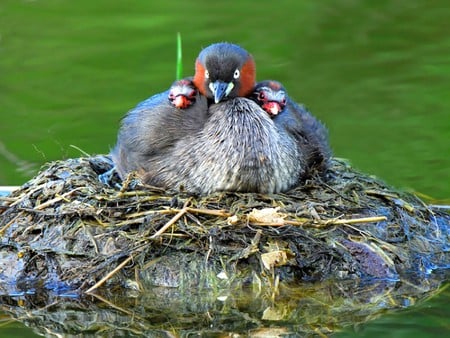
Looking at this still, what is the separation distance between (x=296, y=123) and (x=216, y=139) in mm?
764

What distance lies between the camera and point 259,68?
1434 centimetres

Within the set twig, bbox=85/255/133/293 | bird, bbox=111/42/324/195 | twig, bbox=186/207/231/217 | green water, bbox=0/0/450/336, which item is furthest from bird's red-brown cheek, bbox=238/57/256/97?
green water, bbox=0/0/450/336

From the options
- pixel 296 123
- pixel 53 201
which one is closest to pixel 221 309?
pixel 53 201

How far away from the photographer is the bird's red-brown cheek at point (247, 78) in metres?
9.69

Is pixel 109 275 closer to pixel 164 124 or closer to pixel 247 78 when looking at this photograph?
pixel 164 124

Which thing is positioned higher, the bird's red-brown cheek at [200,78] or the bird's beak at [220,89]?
the bird's red-brown cheek at [200,78]

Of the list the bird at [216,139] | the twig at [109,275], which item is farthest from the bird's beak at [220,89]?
the twig at [109,275]

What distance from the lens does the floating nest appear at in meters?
8.89

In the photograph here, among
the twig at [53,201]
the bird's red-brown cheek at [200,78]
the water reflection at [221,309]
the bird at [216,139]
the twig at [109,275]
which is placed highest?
the bird's red-brown cheek at [200,78]

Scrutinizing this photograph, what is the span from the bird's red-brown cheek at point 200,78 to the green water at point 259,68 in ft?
7.10

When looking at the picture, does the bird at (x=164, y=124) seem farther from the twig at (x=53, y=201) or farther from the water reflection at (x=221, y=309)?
the water reflection at (x=221, y=309)

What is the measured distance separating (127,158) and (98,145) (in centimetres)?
220

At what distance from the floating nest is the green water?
157 cm

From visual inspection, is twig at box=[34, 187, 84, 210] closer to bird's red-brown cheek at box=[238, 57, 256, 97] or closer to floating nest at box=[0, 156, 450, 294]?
floating nest at box=[0, 156, 450, 294]
